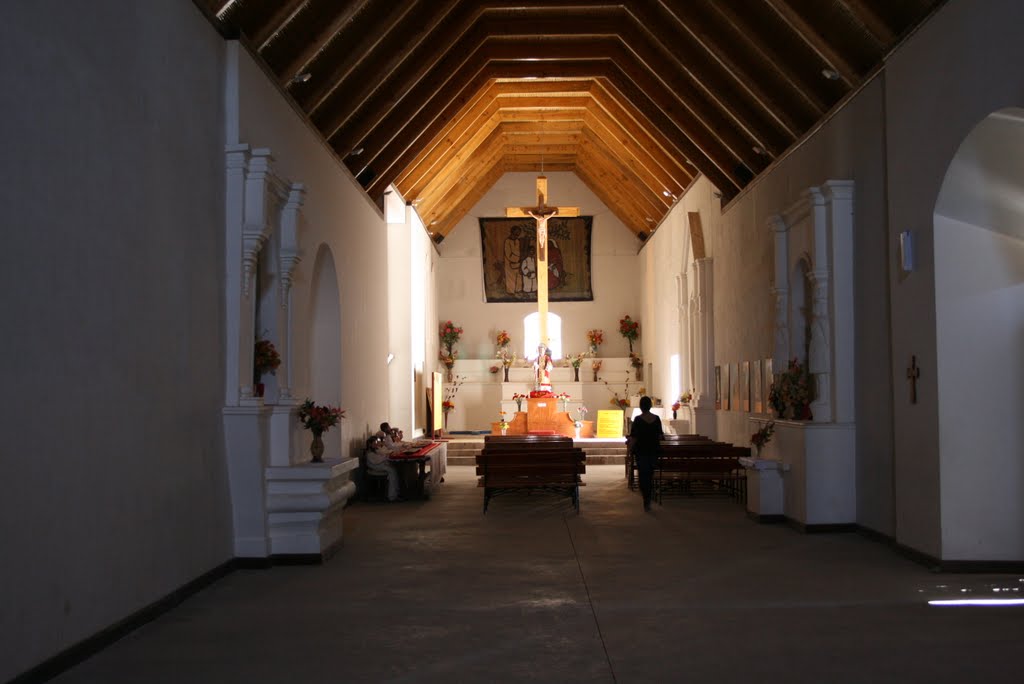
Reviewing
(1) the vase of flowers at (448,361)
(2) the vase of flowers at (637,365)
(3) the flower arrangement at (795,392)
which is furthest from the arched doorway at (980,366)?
(1) the vase of flowers at (448,361)

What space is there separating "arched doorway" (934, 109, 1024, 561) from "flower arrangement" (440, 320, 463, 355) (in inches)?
740

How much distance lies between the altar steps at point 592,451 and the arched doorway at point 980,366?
1188 centimetres

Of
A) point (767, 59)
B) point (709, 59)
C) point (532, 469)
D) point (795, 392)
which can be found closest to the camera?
point (795, 392)

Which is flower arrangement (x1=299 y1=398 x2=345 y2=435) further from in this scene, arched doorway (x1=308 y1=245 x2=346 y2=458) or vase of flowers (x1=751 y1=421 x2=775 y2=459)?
vase of flowers (x1=751 y1=421 x2=775 y2=459)

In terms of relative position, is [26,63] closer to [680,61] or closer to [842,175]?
[842,175]

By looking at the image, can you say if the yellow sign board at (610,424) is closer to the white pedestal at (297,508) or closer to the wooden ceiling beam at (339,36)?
the wooden ceiling beam at (339,36)

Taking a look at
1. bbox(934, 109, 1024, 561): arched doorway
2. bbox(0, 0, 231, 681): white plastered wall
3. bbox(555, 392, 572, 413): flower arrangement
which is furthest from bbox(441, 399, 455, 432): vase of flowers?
bbox(934, 109, 1024, 561): arched doorway

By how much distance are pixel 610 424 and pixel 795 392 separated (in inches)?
484

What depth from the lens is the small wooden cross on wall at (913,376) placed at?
26.8 feet

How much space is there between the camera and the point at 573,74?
53.4ft

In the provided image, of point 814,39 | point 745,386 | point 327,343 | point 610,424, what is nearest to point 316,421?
point 327,343

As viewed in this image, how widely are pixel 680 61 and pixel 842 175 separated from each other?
3.46 meters

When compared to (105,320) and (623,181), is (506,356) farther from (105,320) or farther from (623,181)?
(105,320)

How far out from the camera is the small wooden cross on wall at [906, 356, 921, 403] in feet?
26.8
